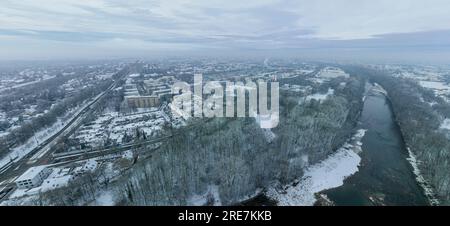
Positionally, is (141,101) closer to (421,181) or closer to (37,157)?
(37,157)

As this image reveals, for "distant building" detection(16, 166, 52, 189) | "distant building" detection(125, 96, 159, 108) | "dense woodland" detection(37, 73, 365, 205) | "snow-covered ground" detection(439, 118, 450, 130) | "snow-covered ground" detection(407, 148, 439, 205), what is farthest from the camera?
"distant building" detection(125, 96, 159, 108)

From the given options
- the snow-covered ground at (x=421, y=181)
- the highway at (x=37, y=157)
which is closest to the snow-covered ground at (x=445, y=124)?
the snow-covered ground at (x=421, y=181)

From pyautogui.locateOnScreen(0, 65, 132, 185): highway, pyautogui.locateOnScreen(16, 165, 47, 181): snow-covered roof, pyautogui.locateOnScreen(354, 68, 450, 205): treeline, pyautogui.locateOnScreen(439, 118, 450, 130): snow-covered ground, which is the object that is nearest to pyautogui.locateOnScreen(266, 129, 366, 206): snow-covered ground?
pyautogui.locateOnScreen(354, 68, 450, 205): treeline

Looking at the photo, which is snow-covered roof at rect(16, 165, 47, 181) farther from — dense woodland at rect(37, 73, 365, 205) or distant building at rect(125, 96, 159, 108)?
distant building at rect(125, 96, 159, 108)

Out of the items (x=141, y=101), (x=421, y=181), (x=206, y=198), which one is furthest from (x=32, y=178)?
(x=421, y=181)

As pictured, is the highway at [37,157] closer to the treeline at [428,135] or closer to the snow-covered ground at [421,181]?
the snow-covered ground at [421,181]

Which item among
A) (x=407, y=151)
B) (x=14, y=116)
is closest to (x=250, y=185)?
(x=407, y=151)
